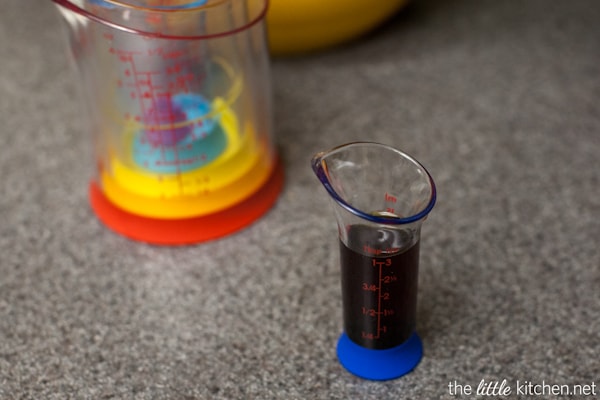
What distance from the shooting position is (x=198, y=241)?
0.86 metres

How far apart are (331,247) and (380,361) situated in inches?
7.0

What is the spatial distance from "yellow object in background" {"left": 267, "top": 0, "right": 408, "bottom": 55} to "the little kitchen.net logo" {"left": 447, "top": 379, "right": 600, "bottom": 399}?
55 cm

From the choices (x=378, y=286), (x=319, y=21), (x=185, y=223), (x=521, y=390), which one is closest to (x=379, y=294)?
(x=378, y=286)

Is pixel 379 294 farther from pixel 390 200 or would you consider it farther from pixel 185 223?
pixel 185 223

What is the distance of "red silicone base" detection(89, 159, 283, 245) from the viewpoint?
858 mm

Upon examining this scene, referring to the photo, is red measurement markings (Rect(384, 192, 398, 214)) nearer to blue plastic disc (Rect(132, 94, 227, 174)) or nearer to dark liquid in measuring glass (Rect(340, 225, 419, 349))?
dark liquid in measuring glass (Rect(340, 225, 419, 349))

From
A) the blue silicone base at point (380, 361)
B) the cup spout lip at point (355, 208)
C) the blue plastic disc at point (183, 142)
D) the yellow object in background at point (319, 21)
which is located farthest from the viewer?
the yellow object in background at point (319, 21)

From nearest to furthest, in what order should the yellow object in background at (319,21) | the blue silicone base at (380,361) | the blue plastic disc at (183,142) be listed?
the blue silicone base at (380,361), the blue plastic disc at (183,142), the yellow object in background at (319,21)

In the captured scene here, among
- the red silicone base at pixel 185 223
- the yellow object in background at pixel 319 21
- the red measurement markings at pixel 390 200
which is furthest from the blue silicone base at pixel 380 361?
the yellow object in background at pixel 319 21

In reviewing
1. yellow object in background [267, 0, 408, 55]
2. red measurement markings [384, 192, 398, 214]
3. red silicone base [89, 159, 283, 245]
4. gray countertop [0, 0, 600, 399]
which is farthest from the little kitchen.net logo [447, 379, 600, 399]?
yellow object in background [267, 0, 408, 55]

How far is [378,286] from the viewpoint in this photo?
2.07 ft

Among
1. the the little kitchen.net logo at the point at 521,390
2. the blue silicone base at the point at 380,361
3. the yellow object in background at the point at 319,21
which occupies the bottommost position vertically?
the the little kitchen.net logo at the point at 521,390

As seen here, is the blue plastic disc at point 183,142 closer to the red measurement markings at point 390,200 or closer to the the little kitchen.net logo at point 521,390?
the red measurement markings at point 390,200

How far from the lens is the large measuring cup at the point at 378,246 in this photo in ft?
2.02
